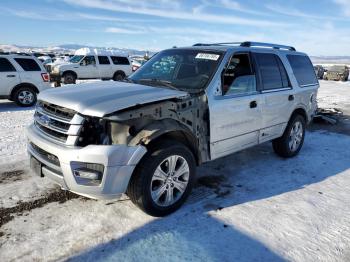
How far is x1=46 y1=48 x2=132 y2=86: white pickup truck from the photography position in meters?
20.0

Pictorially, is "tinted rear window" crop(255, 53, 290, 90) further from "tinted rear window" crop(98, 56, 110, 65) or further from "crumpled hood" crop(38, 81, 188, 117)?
"tinted rear window" crop(98, 56, 110, 65)

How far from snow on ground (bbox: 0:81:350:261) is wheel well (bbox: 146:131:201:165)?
63cm

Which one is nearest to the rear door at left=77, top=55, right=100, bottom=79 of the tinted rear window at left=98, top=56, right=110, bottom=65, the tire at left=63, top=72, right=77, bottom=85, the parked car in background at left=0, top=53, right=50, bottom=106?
the tinted rear window at left=98, top=56, right=110, bottom=65

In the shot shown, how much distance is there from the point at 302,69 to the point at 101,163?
15.0ft

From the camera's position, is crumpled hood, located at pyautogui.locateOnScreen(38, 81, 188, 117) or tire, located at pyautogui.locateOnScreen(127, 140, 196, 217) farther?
tire, located at pyautogui.locateOnScreen(127, 140, 196, 217)

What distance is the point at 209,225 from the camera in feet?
11.8

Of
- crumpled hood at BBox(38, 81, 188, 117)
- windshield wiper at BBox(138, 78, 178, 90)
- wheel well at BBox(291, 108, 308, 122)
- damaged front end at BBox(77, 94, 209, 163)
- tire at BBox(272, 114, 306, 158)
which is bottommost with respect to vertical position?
tire at BBox(272, 114, 306, 158)

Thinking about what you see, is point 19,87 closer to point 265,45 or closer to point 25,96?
point 25,96

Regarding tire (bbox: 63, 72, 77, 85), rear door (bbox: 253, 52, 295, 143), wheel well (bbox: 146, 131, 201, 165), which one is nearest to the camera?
wheel well (bbox: 146, 131, 201, 165)

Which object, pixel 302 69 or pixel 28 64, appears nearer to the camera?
pixel 302 69

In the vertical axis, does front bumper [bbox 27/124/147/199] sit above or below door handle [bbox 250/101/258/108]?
below

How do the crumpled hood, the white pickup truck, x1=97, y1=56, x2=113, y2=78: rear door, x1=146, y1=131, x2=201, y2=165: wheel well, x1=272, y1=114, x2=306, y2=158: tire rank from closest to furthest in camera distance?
the crumpled hood, x1=146, y1=131, x2=201, y2=165: wheel well, x1=272, y1=114, x2=306, y2=158: tire, the white pickup truck, x1=97, y1=56, x2=113, y2=78: rear door

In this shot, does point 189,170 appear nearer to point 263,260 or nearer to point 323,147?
point 263,260

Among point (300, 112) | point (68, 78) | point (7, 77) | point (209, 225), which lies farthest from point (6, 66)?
point (209, 225)
